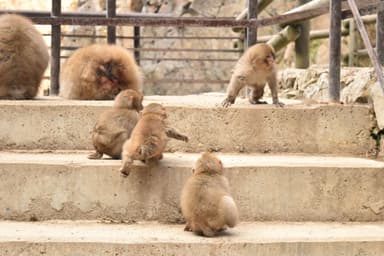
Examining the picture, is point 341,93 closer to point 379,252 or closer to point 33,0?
point 379,252

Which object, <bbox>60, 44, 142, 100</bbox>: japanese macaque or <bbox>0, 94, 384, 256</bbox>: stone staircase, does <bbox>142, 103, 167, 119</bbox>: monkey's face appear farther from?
<bbox>60, 44, 142, 100</bbox>: japanese macaque

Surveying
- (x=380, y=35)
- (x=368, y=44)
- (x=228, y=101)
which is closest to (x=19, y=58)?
(x=228, y=101)

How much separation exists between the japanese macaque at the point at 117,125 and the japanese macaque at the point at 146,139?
19cm

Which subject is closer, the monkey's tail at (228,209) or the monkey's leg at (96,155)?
the monkey's tail at (228,209)

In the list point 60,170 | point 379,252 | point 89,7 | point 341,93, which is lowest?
point 379,252

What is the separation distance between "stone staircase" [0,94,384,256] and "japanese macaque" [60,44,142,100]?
0.44 metres

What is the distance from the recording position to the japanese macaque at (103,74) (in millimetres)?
6949

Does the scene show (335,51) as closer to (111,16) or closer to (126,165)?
(126,165)

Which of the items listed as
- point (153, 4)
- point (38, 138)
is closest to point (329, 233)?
point (38, 138)

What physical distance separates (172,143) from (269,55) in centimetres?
121

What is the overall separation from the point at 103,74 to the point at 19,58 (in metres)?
0.74

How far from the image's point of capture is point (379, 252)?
5.04 m

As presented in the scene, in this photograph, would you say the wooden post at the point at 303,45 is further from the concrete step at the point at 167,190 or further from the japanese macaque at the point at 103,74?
the concrete step at the point at 167,190

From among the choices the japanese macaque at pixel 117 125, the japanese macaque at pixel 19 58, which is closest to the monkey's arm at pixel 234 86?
the japanese macaque at pixel 117 125
